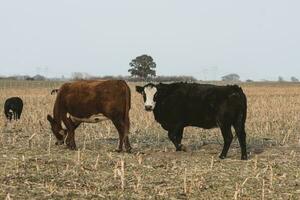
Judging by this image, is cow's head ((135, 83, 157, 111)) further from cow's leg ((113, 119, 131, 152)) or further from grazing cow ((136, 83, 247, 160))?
cow's leg ((113, 119, 131, 152))

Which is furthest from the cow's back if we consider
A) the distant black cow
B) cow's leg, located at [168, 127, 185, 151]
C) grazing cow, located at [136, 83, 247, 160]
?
the distant black cow

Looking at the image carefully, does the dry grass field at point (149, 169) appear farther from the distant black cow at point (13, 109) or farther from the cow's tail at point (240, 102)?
the distant black cow at point (13, 109)

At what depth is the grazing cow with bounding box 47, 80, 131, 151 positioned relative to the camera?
12.6m

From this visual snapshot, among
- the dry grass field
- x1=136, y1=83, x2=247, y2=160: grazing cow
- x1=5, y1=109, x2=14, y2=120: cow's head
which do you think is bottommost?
the dry grass field

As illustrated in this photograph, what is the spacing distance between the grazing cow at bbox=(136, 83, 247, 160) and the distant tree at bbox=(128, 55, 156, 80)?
67033 millimetres

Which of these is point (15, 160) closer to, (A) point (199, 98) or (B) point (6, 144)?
(B) point (6, 144)

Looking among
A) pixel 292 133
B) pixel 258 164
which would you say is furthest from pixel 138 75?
pixel 258 164

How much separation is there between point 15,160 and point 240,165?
4.60m

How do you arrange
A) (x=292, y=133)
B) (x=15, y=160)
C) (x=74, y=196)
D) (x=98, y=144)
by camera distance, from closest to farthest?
1. (x=74, y=196)
2. (x=15, y=160)
3. (x=98, y=144)
4. (x=292, y=133)

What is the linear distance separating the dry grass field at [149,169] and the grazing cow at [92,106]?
1.51 ft

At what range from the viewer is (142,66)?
83.2 m

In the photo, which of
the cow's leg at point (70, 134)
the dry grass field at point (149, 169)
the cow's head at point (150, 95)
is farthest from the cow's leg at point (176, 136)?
the cow's leg at point (70, 134)

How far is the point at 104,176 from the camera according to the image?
359 inches

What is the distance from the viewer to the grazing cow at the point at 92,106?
12.6 metres
